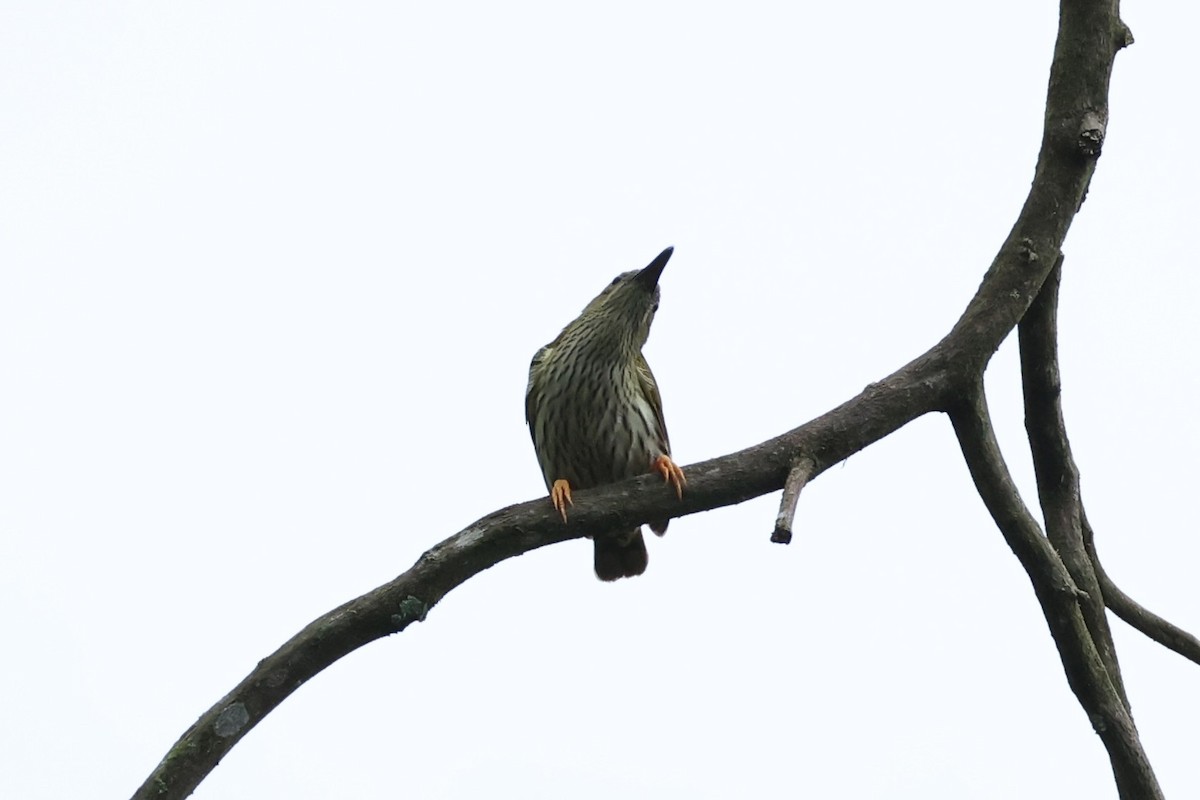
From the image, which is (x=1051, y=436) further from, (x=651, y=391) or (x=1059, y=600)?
(x=651, y=391)

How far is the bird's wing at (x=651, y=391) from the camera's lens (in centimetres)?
513

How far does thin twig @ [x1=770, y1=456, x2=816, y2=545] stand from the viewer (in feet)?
10.8

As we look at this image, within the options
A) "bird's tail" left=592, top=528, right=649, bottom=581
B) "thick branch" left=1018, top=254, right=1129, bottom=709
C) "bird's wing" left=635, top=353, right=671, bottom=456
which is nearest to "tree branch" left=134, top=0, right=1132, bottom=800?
"thick branch" left=1018, top=254, right=1129, bottom=709

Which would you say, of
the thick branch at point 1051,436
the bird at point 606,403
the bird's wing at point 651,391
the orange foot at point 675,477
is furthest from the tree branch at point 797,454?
the bird's wing at point 651,391

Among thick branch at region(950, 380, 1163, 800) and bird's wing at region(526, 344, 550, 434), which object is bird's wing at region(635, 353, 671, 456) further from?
thick branch at region(950, 380, 1163, 800)

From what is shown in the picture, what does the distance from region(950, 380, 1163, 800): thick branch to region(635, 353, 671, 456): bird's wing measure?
1.38 metres

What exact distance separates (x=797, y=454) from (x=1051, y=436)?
1055 mm

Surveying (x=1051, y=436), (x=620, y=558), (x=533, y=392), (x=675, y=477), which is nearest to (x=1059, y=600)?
(x=1051, y=436)

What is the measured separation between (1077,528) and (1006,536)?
18.7 inches

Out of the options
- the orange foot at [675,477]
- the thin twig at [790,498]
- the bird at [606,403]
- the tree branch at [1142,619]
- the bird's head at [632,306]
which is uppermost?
the bird's head at [632,306]

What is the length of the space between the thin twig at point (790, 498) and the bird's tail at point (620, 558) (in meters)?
1.78

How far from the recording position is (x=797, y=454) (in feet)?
11.8

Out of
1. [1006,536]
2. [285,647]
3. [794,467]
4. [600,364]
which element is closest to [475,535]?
[285,647]

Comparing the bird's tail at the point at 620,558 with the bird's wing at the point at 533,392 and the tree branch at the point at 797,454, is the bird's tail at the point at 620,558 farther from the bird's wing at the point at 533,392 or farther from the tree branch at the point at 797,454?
the tree branch at the point at 797,454
